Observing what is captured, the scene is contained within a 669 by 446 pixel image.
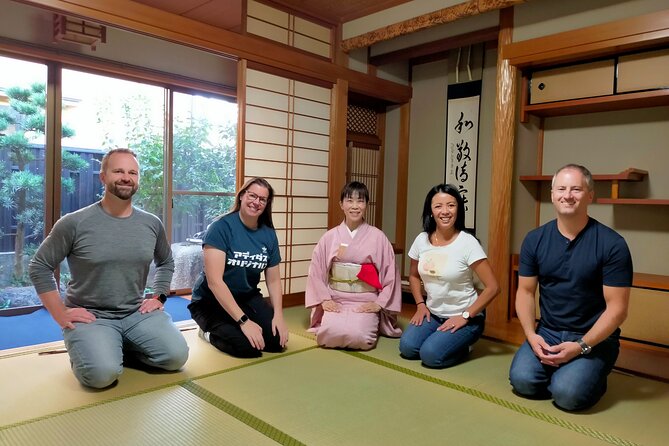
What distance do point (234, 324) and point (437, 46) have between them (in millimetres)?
3170

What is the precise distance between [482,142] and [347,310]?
7.91 feet

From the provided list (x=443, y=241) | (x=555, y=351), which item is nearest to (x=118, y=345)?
Result: (x=443, y=241)

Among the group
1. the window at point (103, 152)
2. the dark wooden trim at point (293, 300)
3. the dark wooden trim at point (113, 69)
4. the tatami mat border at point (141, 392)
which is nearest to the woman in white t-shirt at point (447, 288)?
the tatami mat border at point (141, 392)

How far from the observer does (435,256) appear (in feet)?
9.82

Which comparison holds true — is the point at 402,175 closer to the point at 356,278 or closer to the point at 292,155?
the point at 292,155

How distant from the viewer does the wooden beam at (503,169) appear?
3.76 meters

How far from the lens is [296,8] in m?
4.31

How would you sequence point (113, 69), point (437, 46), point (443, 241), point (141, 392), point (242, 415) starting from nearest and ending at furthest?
point (242, 415) < point (141, 392) < point (443, 241) < point (437, 46) < point (113, 69)

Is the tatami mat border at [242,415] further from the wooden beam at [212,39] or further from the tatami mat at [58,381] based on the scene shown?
the wooden beam at [212,39]

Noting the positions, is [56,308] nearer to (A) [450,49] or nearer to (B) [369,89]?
(B) [369,89]

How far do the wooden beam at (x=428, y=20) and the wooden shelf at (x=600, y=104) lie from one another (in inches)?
31.2

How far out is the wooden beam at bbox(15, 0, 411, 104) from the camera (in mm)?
3021

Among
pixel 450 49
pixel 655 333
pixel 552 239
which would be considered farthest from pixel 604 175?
pixel 450 49

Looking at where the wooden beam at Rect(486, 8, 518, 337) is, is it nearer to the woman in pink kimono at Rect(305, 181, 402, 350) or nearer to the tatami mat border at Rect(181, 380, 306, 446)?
the woman in pink kimono at Rect(305, 181, 402, 350)
